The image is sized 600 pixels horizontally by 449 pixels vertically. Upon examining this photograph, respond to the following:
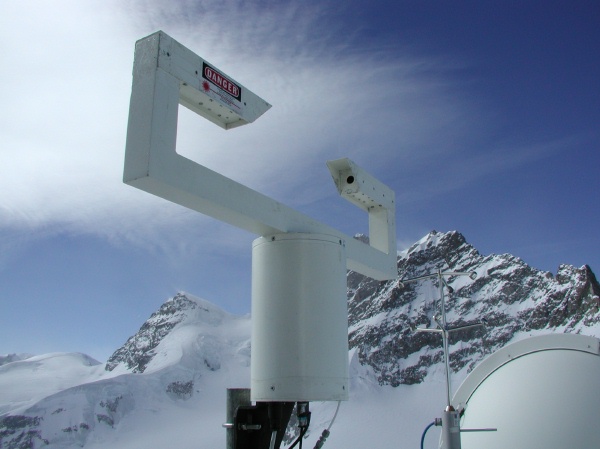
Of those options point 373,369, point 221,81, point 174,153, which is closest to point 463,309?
point 373,369

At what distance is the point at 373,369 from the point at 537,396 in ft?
481

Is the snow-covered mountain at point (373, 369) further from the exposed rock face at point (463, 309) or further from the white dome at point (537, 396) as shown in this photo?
the white dome at point (537, 396)

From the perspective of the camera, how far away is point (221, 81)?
3596 millimetres

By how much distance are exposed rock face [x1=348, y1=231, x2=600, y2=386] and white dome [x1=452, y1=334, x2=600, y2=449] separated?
132m

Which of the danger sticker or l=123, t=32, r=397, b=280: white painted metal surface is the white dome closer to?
l=123, t=32, r=397, b=280: white painted metal surface

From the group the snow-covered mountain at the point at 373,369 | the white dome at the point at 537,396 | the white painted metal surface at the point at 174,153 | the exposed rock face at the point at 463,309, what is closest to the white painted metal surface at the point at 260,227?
the white painted metal surface at the point at 174,153

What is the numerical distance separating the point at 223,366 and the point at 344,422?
187ft

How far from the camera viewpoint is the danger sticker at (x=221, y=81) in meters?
3.51

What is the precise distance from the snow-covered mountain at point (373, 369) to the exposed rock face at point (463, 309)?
0.89 feet

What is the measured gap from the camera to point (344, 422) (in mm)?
122750

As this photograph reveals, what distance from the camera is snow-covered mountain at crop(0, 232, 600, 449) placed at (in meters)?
132

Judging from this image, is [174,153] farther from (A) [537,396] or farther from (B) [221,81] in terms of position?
(A) [537,396]

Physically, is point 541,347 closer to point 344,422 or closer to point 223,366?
point 344,422

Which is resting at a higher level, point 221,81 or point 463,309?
point 463,309
